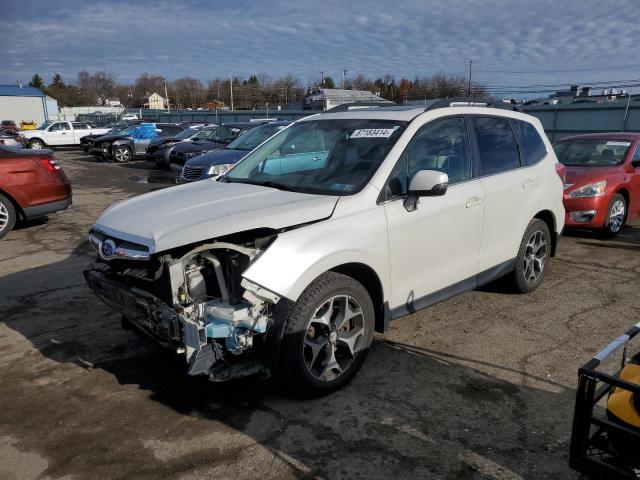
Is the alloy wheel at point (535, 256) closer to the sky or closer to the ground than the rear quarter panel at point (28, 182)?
closer to the ground

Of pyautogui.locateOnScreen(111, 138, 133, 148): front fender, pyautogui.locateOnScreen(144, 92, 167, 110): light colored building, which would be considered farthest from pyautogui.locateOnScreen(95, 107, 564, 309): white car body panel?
pyautogui.locateOnScreen(144, 92, 167, 110): light colored building

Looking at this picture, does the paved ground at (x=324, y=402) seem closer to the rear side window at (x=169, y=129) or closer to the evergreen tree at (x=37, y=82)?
the rear side window at (x=169, y=129)

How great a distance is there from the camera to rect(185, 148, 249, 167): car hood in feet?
33.9

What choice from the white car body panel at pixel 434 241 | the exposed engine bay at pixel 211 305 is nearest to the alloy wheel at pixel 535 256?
the white car body panel at pixel 434 241

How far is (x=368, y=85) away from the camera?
74.3 metres

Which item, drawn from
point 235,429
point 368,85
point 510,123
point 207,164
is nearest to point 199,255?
point 235,429

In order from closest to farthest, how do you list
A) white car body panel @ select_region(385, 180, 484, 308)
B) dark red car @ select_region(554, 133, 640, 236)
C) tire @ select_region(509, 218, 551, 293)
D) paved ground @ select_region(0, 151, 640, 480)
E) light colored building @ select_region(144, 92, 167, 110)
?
paved ground @ select_region(0, 151, 640, 480)
white car body panel @ select_region(385, 180, 484, 308)
tire @ select_region(509, 218, 551, 293)
dark red car @ select_region(554, 133, 640, 236)
light colored building @ select_region(144, 92, 167, 110)

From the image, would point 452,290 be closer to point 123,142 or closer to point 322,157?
point 322,157

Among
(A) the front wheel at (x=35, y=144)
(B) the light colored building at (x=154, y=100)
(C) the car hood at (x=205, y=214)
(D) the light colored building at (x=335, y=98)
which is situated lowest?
(A) the front wheel at (x=35, y=144)

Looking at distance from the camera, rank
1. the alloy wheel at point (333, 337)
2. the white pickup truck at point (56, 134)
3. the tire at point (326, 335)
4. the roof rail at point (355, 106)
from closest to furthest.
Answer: the tire at point (326, 335) < the alloy wheel at point (333, 337) < the roof rail at point (355, 106) < the white pickup truck at point (56, 134)

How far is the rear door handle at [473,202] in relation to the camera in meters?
4.32

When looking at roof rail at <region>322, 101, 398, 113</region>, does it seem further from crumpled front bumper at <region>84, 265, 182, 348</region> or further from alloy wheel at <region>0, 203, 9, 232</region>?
alloy wheel at <region>0, 203, 9, 232</region>

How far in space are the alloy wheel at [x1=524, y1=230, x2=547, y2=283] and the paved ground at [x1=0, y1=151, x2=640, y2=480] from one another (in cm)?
25

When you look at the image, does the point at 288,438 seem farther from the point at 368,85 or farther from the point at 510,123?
the point at 368,85
